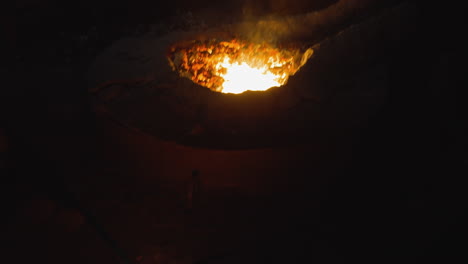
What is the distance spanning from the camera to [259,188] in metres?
3.08

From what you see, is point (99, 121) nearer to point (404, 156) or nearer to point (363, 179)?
point (363, 179)

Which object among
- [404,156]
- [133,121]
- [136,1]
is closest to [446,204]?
[404,156]

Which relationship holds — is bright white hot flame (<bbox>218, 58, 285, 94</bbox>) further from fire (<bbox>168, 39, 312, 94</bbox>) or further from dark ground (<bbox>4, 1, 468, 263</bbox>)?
dark ground (<bbox>4, 1, 468, 263</bbox>)

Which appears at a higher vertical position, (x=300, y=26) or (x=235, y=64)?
(x=300, y=26)

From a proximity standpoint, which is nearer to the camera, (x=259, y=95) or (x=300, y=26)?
(x=259, y=95)

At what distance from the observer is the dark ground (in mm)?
2691

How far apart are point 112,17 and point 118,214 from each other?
12.3 ft

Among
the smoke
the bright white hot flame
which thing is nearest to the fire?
the bright white hot flame

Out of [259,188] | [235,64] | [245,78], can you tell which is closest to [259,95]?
[245,78]

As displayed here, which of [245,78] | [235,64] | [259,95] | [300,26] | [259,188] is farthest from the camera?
[300,26]

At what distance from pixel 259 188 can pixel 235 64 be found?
1558mm

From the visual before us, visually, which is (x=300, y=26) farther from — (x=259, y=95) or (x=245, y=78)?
(x=259, y=95)

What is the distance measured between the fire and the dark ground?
35.8 inches

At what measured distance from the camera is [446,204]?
2.78 m
